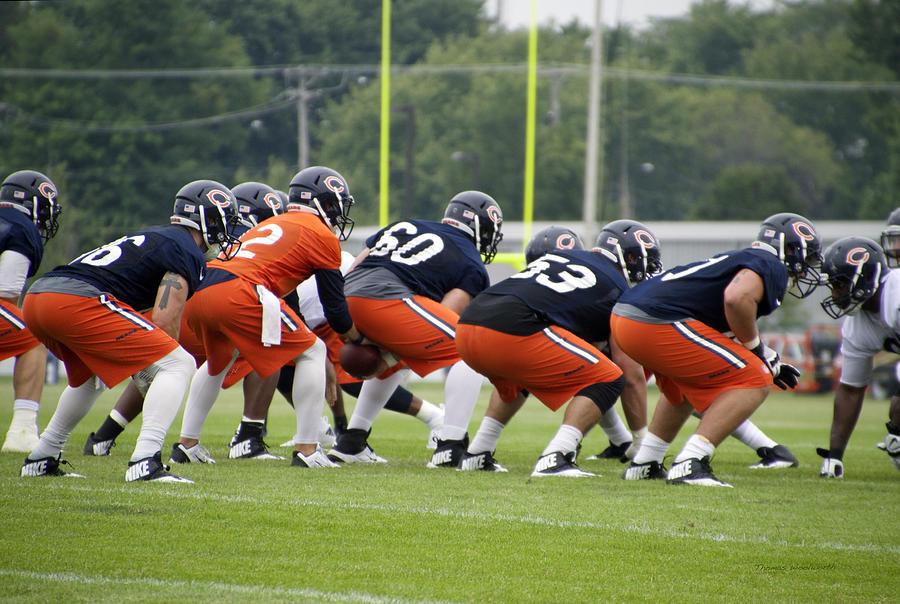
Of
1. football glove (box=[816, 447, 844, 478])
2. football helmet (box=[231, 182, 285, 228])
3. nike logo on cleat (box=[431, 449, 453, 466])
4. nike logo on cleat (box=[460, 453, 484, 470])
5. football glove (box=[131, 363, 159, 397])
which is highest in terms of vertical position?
football helmet (box=[231, 182, 285, 228])

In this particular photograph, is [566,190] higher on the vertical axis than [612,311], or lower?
lower

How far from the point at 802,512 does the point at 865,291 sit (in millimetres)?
2173

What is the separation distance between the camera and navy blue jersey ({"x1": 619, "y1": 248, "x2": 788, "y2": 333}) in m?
5.95

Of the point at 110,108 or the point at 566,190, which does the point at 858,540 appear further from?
the point at 566,190

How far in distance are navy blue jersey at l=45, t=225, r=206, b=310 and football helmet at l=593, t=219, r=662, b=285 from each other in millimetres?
2713

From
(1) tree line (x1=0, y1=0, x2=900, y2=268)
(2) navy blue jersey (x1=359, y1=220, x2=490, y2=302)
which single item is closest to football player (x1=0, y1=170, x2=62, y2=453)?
(2) navy blue jersey (x1=359, y1=220, x2=490, y2=302)

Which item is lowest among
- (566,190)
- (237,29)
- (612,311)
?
(566,190)

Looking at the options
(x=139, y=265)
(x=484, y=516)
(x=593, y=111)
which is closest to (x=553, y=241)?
(x=139, y=265)

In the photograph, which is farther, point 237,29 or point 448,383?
point 237,29

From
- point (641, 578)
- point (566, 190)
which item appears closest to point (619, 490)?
point (641, 578)

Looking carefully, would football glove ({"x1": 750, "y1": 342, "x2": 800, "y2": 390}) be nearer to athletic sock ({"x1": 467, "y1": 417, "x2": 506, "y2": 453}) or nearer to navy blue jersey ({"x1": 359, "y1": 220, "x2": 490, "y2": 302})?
athletic sock ({"x1": 467, "y1": 417, "x2": 506, "y2": 453})

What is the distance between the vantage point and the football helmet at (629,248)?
7.10 metres

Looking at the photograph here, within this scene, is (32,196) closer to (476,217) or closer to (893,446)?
(476,217)

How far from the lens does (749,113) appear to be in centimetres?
4734
